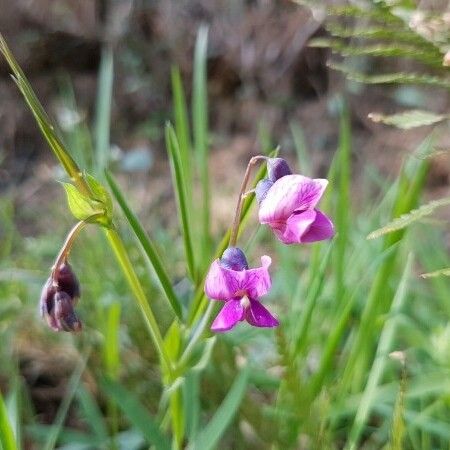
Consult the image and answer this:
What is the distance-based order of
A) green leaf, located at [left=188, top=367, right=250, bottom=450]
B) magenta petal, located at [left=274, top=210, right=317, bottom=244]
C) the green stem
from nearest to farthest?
1. magenta petal, located at [left=274, top=210, right=317, bottom=244]
2. the green stem
3. green leaf, located at [left=188, top=367, right=250, bottom=450]

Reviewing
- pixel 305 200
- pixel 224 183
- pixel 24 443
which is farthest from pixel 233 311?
pixel 224 183

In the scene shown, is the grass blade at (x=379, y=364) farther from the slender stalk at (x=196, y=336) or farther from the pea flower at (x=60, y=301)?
the pea flower at (x=60, y=301)

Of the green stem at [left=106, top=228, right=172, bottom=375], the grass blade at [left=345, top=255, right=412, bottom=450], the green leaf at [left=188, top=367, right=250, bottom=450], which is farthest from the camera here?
the grass blade at [left=345, top=255, right=412, bottom=450]

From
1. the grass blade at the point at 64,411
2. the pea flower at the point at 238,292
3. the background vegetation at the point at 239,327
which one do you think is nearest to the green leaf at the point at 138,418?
the background vegetation at the point at 239,327

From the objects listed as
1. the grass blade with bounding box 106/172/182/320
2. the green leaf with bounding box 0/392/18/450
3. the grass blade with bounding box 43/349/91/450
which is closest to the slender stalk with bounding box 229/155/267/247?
the grass blade with bounding box 106/172/182/320

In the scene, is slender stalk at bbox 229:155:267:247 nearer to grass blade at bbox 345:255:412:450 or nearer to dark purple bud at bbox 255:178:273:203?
dark purple bud at bbox 255:178:273:203

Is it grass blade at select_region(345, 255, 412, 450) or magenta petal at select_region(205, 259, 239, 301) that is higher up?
magenta petal at select_region(205, 259, 239, 301)
